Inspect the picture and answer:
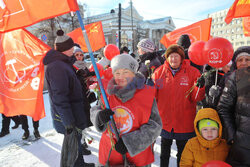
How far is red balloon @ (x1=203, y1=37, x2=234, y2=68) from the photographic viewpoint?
1798 millimetres

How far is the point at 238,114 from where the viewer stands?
1.32 m

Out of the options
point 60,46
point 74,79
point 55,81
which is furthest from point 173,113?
point 60,46

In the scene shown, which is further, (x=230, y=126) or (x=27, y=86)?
(x=27, y=86)

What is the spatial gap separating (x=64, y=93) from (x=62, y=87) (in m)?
0.08

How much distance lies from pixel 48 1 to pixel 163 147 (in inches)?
84.5

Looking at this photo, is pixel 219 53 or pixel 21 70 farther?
pixel 21 70

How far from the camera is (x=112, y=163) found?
1.48m

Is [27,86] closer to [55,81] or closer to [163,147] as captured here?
[55,81]

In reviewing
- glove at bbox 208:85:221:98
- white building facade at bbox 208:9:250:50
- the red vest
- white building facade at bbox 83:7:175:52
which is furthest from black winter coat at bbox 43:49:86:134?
white building facade at bbox 208:9:250:50

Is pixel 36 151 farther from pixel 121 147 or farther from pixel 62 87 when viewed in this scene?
pixel 121 147

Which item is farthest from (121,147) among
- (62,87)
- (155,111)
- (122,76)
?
(62,87)

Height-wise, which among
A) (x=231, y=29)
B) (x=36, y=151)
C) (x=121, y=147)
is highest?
(x=121, y=147)

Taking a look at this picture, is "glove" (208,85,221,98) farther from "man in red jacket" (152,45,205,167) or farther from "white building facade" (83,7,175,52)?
"white building facade" (83,7,175,52)

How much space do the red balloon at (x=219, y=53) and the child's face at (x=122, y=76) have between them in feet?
3.34
